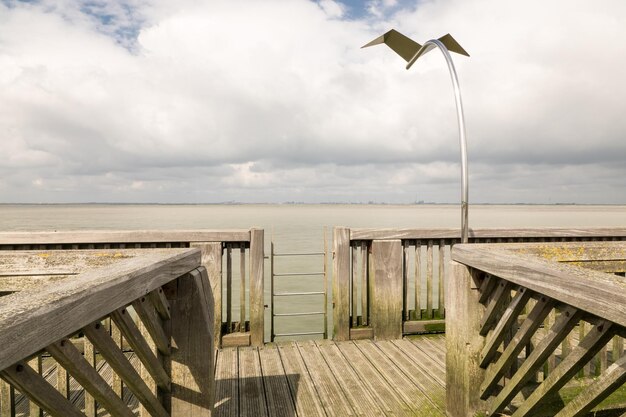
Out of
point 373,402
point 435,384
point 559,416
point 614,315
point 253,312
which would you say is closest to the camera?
point 614,315

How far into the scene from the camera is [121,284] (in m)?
1.53

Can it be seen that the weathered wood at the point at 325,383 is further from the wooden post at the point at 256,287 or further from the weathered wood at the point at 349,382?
the wooden post at the point at 256,287

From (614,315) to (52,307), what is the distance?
1.77 m

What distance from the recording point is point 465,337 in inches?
110

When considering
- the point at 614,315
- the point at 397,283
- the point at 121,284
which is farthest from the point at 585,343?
the point at 397,283

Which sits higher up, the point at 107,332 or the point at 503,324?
the point at 107,332

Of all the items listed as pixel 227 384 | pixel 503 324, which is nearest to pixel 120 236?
pixel 227 384

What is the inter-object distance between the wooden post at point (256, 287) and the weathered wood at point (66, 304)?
292cm

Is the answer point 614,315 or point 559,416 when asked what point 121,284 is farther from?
point 559,416

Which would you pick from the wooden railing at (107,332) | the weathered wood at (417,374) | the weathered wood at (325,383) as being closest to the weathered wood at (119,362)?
the wooden railing at (107,332)

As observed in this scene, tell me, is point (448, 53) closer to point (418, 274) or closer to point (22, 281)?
point (418, 274)

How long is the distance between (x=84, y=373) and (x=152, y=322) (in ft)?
2.10

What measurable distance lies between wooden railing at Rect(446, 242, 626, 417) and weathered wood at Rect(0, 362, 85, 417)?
1.83m

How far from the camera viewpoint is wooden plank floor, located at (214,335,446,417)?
3.36m
